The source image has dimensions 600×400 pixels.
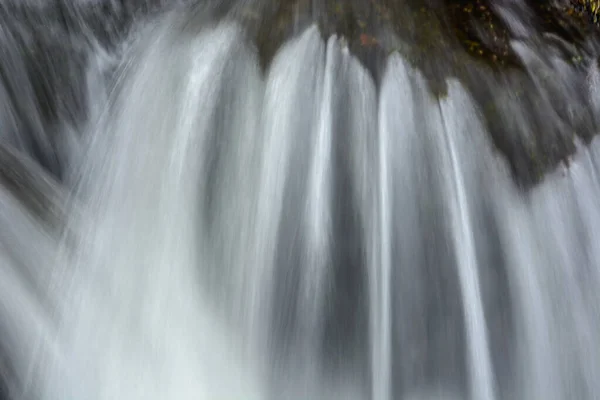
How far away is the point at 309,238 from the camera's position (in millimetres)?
2547

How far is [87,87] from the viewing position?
293cm

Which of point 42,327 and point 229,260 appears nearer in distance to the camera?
point 42,327

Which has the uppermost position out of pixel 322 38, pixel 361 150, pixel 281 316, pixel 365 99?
pixel 322 38

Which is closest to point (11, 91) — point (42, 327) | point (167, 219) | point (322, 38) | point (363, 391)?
point (167, 219)

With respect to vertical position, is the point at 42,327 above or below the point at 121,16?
below

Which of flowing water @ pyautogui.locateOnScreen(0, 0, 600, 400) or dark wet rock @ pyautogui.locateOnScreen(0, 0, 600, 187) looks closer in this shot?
flowing water @ pyautogui.locateOnScreen(0, 0, 600, 400)

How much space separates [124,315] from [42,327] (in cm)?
29

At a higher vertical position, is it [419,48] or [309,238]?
[419,48]

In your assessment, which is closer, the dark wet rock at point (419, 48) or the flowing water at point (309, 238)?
the flowing water at point (309, 238)

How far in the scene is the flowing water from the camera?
2551 millimetres

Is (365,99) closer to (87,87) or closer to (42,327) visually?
(87,87)

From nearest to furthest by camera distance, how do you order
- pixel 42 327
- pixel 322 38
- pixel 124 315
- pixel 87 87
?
1. pixel 42 327
2. pixel 124 315
3. pixel 322 38
4. pixel 87 87

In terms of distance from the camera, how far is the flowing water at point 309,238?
2551 mm

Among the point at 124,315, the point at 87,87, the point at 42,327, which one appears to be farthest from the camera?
the point at 87,87
